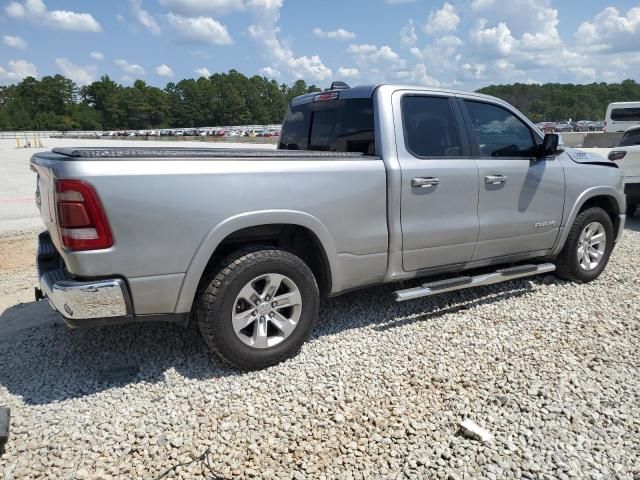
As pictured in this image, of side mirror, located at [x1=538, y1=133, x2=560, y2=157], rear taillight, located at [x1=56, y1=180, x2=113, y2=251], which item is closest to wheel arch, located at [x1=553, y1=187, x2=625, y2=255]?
side mirror, located at [x1=538, y1=133, x2=560, y2=157]

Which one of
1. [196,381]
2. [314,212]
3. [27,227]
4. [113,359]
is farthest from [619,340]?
[27,227]

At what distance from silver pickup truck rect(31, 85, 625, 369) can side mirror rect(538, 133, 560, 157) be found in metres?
0.01

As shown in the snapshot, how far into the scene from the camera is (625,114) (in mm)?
26844

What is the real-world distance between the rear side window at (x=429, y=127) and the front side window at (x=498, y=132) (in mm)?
266

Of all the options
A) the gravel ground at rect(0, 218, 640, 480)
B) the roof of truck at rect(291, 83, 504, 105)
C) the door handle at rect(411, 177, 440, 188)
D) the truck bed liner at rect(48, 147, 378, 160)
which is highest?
the roof of truck at rect(291, 83, 504, 105)

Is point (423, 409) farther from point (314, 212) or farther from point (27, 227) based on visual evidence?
point (27, 227)

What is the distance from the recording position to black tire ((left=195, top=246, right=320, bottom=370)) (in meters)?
3.15

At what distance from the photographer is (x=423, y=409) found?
3.00m

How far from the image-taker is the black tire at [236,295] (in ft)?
10.3

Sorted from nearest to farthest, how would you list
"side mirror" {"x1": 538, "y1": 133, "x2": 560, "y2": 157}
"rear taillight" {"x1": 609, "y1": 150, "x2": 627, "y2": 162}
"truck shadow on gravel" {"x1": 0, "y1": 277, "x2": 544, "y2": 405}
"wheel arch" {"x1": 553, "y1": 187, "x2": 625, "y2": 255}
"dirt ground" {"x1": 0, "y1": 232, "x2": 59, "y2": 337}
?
"truck shadow on gravel" {"x1": 0, "y1": 277, "x2": 544, "y2": 405}, "dirt ground" {"x1": 0, "y1": 232, "x2": 59, "y2": 337}, "side mirror" {"x1": 538, "y1": 133, "x2": 560, "y2": 157}, "wheel arch" {"x1": 553, "y1": 187, "x2": 625, "y2": 255}, "rear taillight" {"x1": 609, "y1": 150, "x2": 627, "y2": 162}

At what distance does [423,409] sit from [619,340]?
1.95 metres

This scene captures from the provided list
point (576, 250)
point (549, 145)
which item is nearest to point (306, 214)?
point (549, 145)

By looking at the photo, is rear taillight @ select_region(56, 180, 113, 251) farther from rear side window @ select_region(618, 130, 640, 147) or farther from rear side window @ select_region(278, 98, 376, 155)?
rear side window @ select_region(618, 130, 640, 147)

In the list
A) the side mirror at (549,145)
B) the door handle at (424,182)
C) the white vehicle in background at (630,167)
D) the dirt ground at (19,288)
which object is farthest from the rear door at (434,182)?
the white vehicle in background at (630,167)
